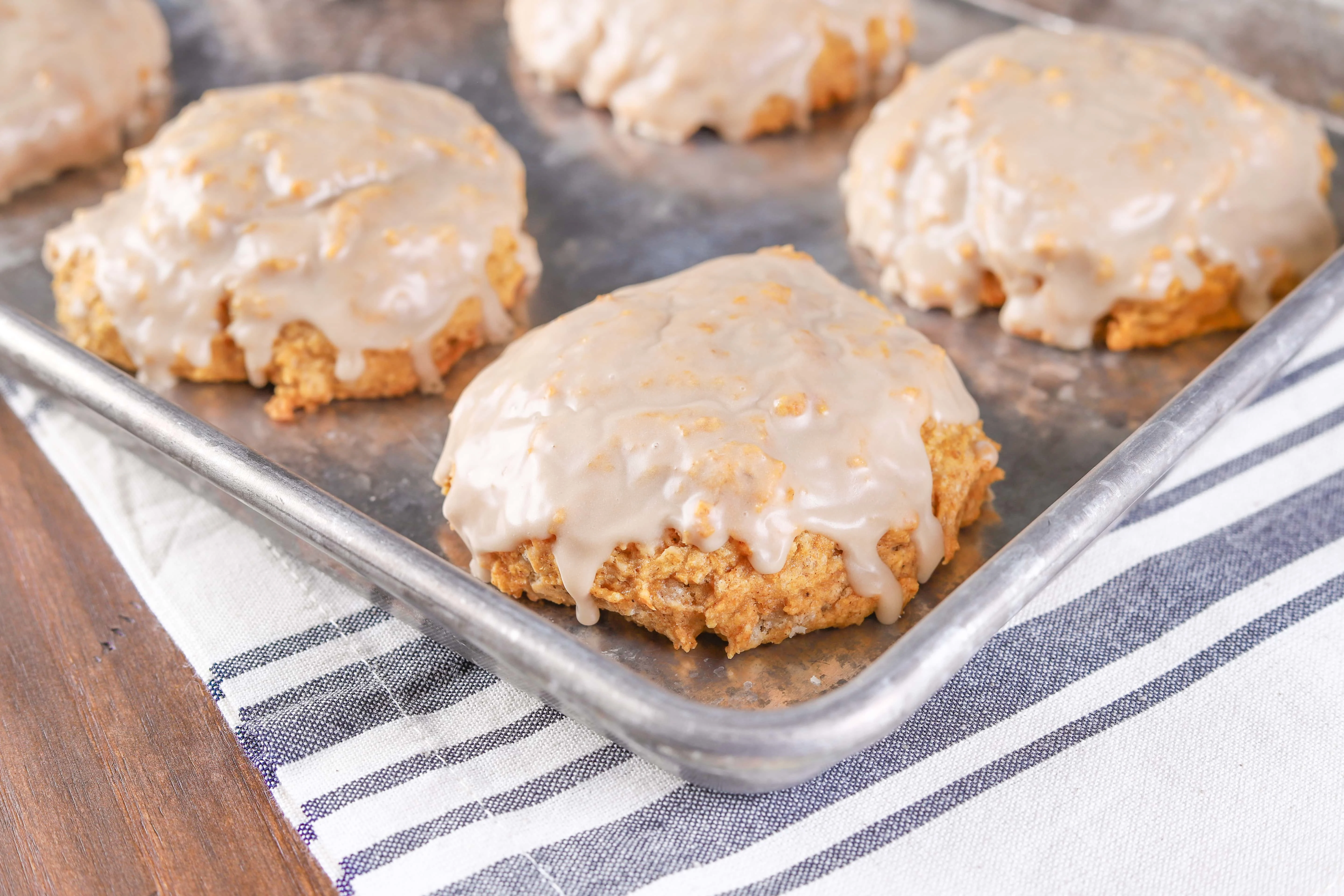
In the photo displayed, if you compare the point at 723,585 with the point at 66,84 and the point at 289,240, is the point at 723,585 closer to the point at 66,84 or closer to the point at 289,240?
the point at 289,240

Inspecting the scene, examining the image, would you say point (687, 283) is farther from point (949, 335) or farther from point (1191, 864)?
point (1191, 864)

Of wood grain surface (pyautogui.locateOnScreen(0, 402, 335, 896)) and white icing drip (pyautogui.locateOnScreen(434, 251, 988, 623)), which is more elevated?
white icing drip (pyautogui.locateOnScreen(434, 251, 988, 623))

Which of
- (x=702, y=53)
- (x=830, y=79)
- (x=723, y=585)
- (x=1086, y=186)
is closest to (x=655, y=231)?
(x=702, y=53)

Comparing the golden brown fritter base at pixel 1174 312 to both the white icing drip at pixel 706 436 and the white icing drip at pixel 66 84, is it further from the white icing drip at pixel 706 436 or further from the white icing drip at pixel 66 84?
the white icing drip at pixel 66 84

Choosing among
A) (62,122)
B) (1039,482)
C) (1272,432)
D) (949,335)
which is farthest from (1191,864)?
(62,122)

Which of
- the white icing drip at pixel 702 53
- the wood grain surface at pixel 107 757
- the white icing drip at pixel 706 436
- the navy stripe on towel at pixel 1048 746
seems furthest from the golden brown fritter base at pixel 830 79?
the wood grain surface at pixel 107 757

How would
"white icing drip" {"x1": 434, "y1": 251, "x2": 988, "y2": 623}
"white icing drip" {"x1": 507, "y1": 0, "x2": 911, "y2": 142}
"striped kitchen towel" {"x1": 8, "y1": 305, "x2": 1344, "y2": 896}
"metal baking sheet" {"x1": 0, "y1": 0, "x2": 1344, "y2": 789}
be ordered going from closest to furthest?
1. "metal baking sheet" {"x1": 0, "y1": 0, "x2": 1344, "y2": 789}
2. "striped kitchen towel" {"x1": 8, "y1": 305, "x2": 1344, "y2": 896}
3. "white icing drip" {"x1": 434, "y1": 251, "x2": 988, "y2": 623}
4. "white icing drip" {"x1": 507, "y1": 0, "x2": 911, "y2": 142}

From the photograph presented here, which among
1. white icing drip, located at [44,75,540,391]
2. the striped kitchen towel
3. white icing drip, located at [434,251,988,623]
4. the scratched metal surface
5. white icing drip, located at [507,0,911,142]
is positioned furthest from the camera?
white icing drip, located at [507,0,911,142]

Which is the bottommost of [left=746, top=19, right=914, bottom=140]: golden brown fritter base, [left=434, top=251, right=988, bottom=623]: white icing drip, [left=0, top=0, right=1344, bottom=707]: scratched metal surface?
[left=0, top=0, right=1344, bottom=707]: scratched metal surface

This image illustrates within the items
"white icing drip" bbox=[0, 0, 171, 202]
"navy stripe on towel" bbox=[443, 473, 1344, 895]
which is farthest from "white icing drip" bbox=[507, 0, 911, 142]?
"navy stripe on towel" bbox=[443, 473, 1344, 895]

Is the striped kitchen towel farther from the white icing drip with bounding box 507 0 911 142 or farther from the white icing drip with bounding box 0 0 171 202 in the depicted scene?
the white icing drip with bounding box 507 0 911 142
